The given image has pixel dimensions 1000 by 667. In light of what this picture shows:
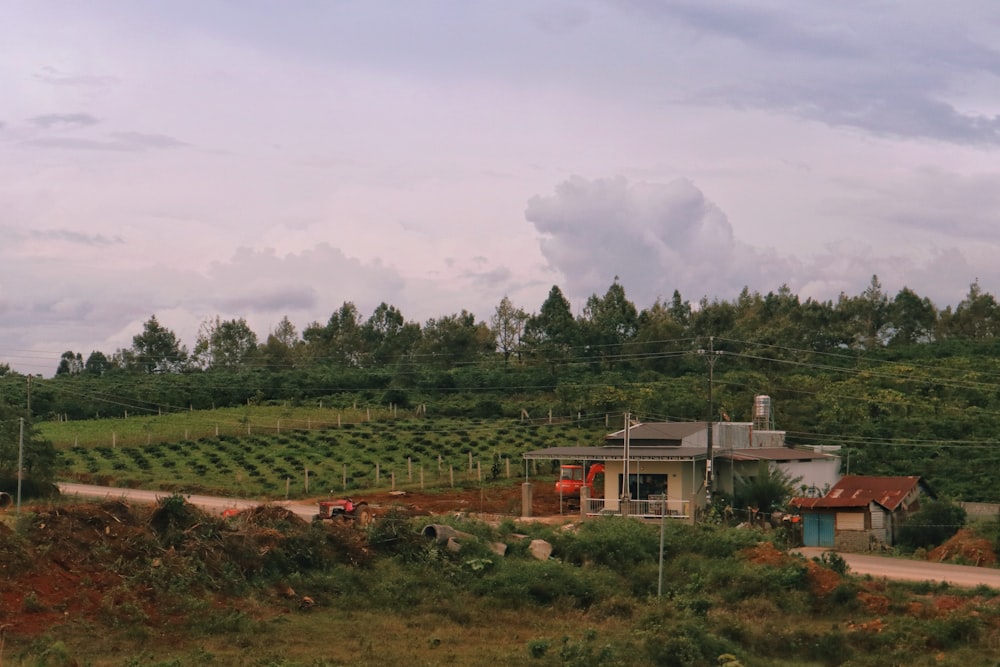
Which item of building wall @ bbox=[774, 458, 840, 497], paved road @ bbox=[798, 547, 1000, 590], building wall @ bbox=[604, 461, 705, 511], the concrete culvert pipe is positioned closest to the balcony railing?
building wall @ bbox=[604, 461, 705, 511]

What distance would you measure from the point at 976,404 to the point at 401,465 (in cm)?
4281

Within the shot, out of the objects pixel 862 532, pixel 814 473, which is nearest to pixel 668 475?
pixel 862 532

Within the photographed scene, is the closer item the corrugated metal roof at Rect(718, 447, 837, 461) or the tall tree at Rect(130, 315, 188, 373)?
the corrugated metal roof at Rect(718, 447, 837, 461)

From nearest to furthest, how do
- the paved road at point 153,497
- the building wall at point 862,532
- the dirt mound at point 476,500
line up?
the building wall at point 862,532 → the paved road at point 153,497 → the dirt mound at point 476,500

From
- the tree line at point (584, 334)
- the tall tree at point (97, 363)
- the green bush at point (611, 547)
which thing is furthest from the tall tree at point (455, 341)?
the green bush at point (611, 547)

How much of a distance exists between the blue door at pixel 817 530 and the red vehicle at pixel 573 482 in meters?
9.39

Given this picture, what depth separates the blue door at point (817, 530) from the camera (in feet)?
145

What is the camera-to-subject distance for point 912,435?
6944cm

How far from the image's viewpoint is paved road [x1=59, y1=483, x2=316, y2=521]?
151 ft

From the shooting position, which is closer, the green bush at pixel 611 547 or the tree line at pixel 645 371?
the green bush at pixel 611 547

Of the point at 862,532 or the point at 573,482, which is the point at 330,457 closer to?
the point at 573,482

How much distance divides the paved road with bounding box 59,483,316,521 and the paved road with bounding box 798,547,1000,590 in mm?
20732

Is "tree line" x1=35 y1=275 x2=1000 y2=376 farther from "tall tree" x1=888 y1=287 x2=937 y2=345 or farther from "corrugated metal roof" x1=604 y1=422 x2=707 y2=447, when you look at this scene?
"corrugated metal roof" x1=604 y1=422 x2=707 y2=447

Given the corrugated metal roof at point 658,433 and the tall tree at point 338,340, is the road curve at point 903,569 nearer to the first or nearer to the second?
the corrugated metal roof at point 658,433
